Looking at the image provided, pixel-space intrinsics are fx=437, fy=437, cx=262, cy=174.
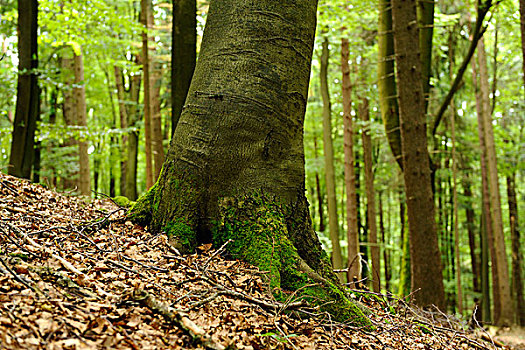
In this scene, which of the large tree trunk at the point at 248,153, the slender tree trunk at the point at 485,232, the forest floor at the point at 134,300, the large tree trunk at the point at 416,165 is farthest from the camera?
the slender tree trunk at the point at 485,232

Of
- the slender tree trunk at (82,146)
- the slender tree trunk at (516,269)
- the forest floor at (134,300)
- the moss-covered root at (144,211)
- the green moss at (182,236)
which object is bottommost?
the slender tree trunk at (516,269)

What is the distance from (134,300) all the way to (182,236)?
1108 mm

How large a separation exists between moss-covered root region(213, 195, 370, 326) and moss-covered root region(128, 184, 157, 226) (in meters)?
0.75

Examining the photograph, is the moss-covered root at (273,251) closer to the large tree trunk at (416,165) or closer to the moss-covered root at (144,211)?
the moss-covered root at (144,211)

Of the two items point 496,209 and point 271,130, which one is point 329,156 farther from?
point 271,130

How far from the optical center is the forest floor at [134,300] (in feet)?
7.10

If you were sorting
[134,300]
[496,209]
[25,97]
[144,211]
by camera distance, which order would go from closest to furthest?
[134,300]
[144,211]
[25,97]
[496,209]

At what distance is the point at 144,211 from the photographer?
402 cm

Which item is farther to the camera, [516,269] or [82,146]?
[516,269]

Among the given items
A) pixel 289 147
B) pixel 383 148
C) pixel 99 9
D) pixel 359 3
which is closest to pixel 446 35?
pixel 383 148

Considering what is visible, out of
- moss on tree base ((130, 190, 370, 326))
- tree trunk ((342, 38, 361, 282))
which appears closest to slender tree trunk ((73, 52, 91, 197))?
tree trunk ((342, 38, 361, 282))

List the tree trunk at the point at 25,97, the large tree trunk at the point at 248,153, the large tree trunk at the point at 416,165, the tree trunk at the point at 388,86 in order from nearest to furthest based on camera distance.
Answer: the large tree trunk at the point at 248,153, the tree trunk at the point at 25,97, the large tree trunk at the point at 416,165, the tree trunk at the point at 388,86

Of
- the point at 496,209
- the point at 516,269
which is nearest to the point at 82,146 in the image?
the point at 496,209

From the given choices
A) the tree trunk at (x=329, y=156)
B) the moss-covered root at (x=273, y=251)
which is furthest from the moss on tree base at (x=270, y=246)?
the tree trunk at (x=329, y=156)
